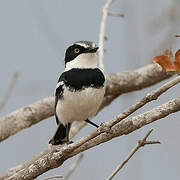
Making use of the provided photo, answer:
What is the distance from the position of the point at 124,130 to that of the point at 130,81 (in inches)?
84.7

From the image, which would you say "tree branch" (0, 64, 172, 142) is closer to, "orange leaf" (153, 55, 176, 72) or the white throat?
the white throat

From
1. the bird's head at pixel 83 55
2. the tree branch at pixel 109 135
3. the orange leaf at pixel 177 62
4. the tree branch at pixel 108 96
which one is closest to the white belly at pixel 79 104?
the tree branch at pixel 108 96

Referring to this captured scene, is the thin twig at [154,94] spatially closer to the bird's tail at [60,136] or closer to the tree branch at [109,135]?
the tree branch at [109,135]

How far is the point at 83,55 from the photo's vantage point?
4508 millimetres

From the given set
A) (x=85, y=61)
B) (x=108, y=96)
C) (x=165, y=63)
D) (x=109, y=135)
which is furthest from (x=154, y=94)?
(x=108, y=96)

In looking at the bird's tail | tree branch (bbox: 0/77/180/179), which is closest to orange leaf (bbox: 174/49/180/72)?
tree branch (bbox: 0/77/180/179)

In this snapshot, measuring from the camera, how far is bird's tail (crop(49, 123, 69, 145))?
4.80 m

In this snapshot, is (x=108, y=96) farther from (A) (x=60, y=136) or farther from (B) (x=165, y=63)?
(B) (x=165, y=63)

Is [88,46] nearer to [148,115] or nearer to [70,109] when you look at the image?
[70,109]

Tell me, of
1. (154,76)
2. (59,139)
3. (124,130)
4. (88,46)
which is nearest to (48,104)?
(59,139)

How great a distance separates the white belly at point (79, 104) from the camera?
4125 mm

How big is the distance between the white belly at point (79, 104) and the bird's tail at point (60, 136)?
0.35 meters

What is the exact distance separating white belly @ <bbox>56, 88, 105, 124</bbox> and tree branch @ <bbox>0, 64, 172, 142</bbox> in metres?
0.26

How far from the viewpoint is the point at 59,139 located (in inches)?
192
